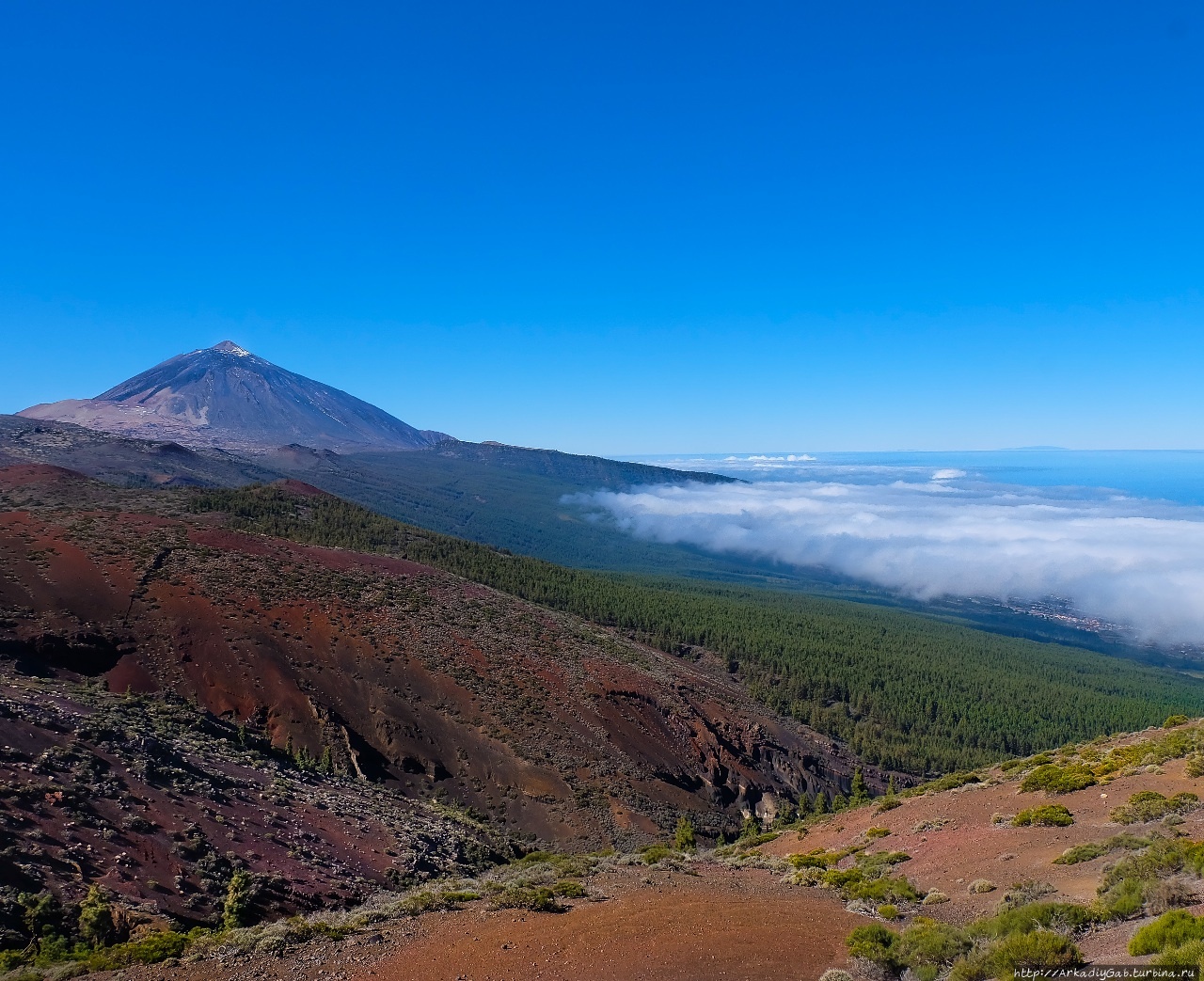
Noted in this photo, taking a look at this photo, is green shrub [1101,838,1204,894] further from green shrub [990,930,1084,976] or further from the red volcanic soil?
the red volcanic soil

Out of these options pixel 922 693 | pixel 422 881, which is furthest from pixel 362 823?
pixel 922 693

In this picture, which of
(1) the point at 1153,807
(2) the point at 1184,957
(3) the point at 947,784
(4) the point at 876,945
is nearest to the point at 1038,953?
(2) the point at 1184,957

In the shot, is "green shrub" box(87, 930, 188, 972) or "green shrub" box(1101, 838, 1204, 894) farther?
"green shrub" box(87, 930, 188, 972)

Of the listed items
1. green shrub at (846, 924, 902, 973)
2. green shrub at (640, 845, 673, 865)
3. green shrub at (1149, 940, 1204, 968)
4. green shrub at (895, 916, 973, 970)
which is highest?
green shrub at (1149, 940, 1204, 968)

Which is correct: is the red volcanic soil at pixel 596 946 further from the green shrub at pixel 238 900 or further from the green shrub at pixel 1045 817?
the green shrub at pixel 1045 817

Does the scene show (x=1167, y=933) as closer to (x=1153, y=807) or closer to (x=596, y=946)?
(x=596, y=946)

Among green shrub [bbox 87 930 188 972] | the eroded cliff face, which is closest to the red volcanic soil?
green shrub [bbox 87 930 188 972]
